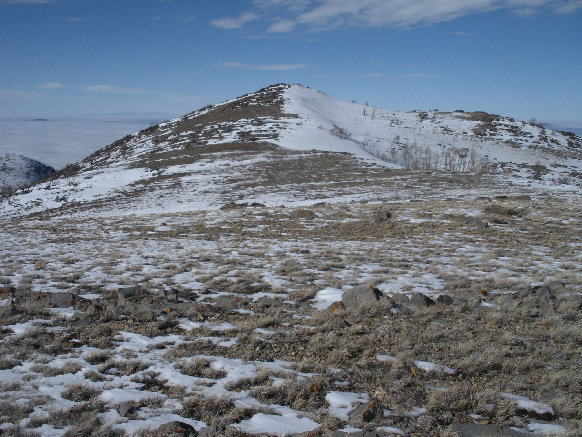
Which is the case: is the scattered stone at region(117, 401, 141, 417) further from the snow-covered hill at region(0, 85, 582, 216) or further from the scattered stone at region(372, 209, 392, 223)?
the snow-covered hill at region(0, 85, 582, 216)

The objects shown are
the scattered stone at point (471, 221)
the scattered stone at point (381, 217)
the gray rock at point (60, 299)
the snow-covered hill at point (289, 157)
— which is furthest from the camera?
the snow-covered hill at point (289, 157)

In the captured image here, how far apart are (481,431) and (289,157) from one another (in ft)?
137

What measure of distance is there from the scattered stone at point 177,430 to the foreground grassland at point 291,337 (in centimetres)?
7

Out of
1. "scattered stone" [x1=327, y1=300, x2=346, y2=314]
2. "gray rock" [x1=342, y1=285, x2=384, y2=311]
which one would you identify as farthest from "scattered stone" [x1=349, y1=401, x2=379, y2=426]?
"gray rock" [x1=342, y1=285, x2=384, y2=311]

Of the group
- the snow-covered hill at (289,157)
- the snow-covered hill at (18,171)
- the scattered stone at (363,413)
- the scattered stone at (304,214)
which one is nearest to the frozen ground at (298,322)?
the scattered stone at (363,413)

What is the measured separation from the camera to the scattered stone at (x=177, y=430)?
391cm

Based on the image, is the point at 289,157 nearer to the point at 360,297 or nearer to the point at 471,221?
the point at 471,221

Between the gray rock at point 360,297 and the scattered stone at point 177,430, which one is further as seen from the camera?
the gray rock at point 360,297

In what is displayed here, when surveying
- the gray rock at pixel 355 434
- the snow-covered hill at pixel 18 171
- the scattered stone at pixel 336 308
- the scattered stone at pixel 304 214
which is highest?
the snow-covered hill at pixel 18 171

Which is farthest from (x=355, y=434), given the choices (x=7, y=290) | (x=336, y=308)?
(x=7, y=290)

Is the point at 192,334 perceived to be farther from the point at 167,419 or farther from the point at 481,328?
the point at 481,328

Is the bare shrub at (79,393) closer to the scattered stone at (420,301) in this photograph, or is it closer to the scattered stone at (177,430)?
the scattered stone at (177,430)

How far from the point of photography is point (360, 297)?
769 centimetres

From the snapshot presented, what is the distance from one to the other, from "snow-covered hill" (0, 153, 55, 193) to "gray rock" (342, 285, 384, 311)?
79021 millimetres
